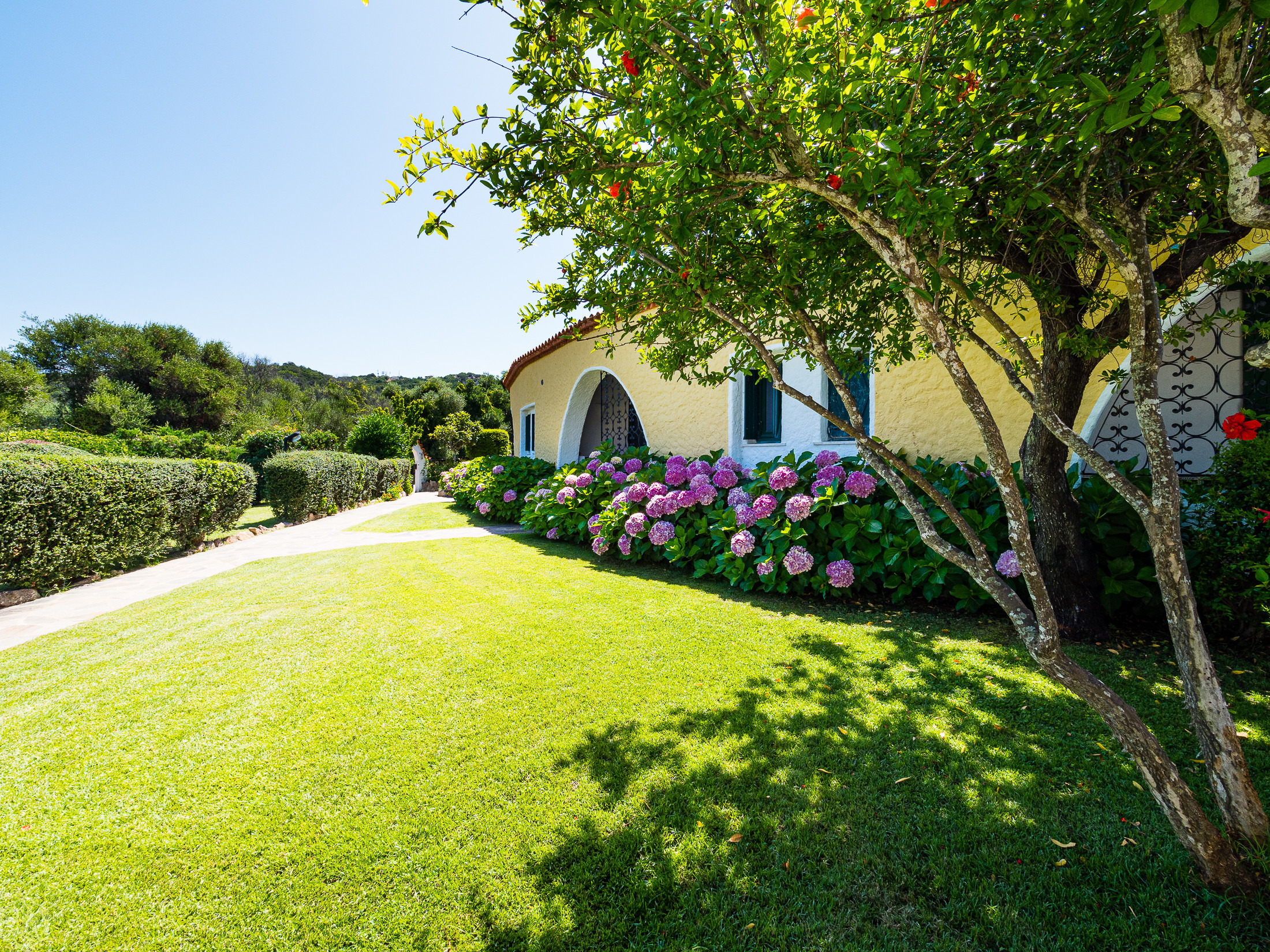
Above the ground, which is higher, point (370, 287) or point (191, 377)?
point (370, 287)

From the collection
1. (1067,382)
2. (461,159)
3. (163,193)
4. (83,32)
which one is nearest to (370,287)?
(163,193)

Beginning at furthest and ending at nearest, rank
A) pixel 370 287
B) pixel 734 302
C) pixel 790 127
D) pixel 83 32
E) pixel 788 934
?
1. pixel 370 287
2. pixel 83 32
3. pixel 734 302
4. pixel 790 127
5. pixel 788 934

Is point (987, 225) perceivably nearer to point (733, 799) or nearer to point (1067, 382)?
point (1067, 382)

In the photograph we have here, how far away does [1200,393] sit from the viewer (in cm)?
524

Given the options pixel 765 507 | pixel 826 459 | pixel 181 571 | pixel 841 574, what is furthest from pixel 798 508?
pixel 181 571

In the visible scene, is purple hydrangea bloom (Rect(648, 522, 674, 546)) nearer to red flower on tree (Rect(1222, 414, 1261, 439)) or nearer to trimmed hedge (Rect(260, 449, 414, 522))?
red flower on tree (Rect(1222, 414, 1261, 439))

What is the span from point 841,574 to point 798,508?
0.74 metres

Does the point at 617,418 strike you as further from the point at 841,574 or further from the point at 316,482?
the point at 841,574

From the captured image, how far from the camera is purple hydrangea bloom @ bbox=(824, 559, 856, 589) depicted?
461 centimetres

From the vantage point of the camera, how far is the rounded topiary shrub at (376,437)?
60.8ft

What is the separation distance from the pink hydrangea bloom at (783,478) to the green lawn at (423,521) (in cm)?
690

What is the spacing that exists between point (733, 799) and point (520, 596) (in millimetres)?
3418

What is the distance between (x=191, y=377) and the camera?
27.6 meters

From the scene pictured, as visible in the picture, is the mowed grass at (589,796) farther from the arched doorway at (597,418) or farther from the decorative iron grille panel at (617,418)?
the arched doorway at (597,418)
